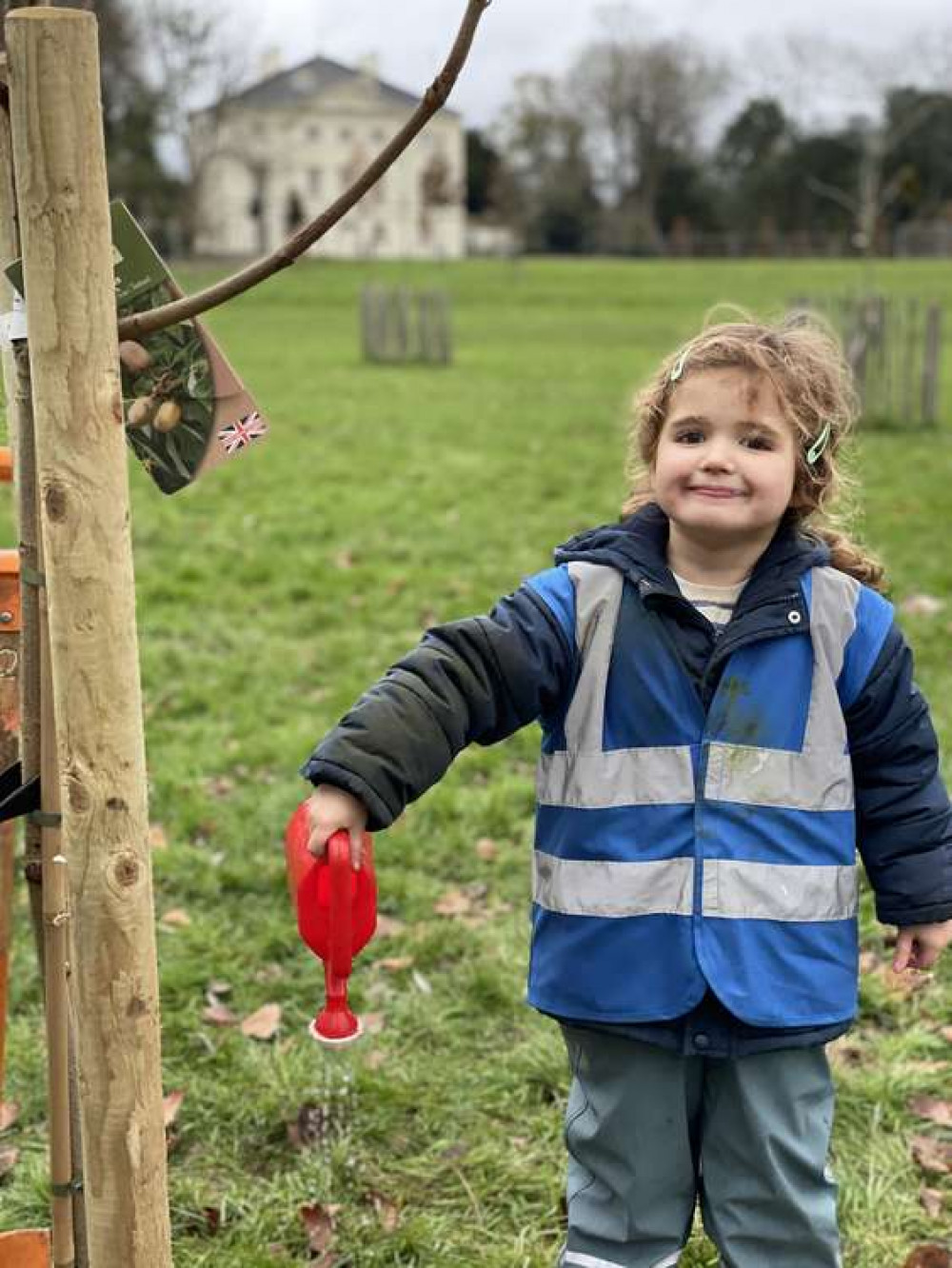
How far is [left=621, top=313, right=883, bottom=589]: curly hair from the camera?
2035 mm

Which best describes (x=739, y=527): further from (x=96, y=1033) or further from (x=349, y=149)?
(x=349, y=149)

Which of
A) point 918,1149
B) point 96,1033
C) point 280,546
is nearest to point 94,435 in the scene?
point 96,1033

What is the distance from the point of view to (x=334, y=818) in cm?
164

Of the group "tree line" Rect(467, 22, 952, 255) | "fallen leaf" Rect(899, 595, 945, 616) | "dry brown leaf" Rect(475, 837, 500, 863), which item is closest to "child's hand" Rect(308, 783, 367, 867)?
"dry brown leaf" Rect(475, 837, 500, 863)

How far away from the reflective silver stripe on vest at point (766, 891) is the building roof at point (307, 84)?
78.2 metres

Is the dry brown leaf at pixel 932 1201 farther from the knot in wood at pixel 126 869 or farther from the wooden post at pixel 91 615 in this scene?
the knot in wood at pixel 126 869

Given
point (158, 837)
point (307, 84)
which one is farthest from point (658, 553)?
point (307, 84)

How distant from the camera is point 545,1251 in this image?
2541mm

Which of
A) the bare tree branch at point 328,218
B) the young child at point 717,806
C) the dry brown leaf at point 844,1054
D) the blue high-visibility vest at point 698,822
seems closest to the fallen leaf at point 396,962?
the dry brown leaf at point 844,1054

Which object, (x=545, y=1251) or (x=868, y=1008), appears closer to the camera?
(x=545, y=1251)

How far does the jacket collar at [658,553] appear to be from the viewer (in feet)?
6.63

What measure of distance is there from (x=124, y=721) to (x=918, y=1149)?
2.03 meters

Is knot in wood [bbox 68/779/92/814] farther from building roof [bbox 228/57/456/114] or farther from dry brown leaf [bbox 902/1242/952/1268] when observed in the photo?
building roof [bbox 228/57/456/114]

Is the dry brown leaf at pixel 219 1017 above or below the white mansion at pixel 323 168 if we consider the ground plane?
below
